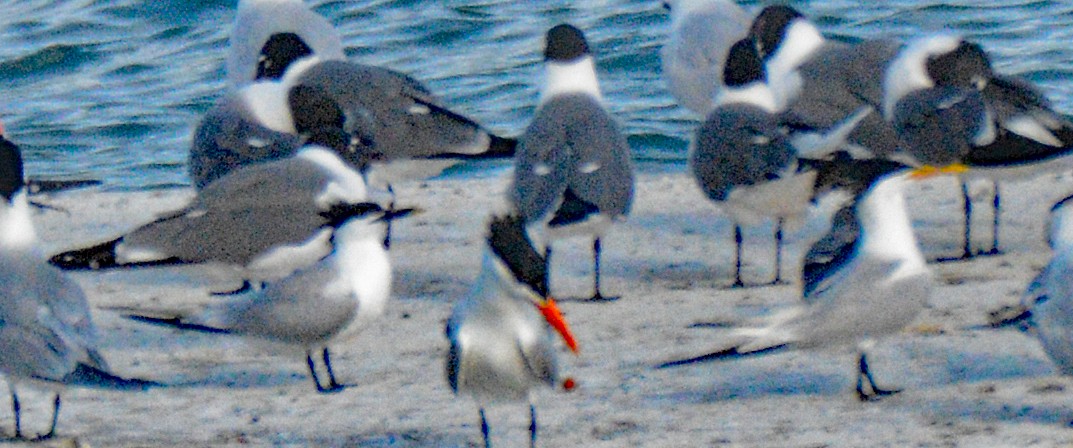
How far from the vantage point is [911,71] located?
23.6 feet

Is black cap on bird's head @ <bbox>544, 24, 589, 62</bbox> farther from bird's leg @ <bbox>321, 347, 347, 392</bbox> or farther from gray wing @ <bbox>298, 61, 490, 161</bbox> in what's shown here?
bird's leg @ <bbox>321, 347, 347, 392</bbox>

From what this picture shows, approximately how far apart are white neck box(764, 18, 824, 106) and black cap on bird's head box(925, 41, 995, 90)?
86 centimetres

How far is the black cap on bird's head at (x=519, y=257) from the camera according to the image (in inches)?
183

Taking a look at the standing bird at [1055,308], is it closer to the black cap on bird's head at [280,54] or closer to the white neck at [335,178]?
the white neck at [335,178]

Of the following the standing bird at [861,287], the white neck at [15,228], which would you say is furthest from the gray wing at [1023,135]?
the white neck at [15,228]

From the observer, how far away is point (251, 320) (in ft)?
17.2

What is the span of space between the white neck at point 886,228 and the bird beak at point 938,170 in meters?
0.43

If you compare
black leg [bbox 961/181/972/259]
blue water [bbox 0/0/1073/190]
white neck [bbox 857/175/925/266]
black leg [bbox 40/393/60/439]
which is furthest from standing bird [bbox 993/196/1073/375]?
blue water [bbox 0/0/1073/190]

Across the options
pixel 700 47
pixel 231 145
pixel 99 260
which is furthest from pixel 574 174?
pixel 700 47

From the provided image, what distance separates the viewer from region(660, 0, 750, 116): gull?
872 centimetres

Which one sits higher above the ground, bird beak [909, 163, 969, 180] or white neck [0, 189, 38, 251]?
white neck [0, 189, 38, 251]

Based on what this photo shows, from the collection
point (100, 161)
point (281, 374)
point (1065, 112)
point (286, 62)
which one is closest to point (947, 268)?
point (281, 374)

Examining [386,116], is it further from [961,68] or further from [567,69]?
[961,68]

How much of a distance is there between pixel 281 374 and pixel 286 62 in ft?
7.87
